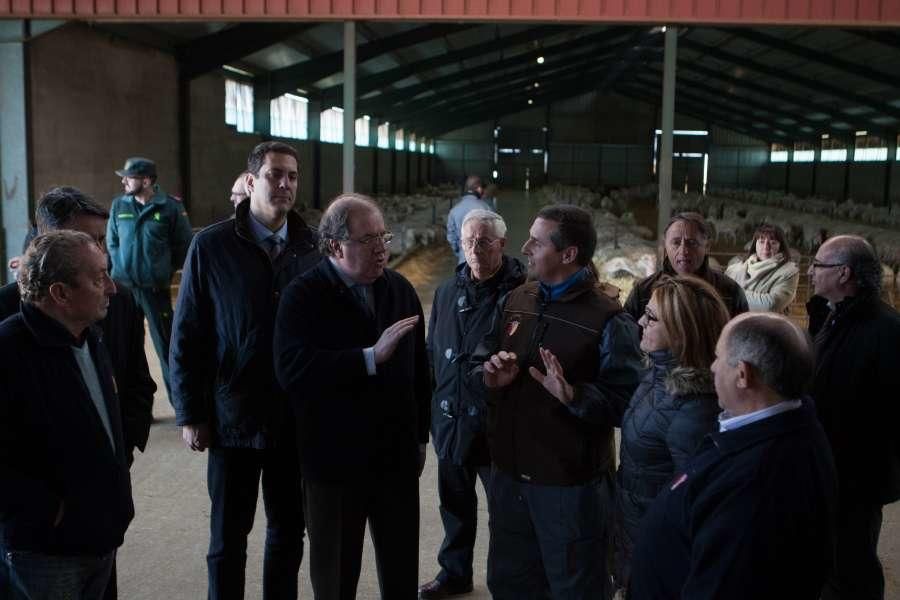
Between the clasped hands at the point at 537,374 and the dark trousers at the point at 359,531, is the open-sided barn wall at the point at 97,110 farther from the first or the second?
the clasped hands at the point at 537,374

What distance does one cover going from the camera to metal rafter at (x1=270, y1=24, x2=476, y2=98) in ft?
54.6

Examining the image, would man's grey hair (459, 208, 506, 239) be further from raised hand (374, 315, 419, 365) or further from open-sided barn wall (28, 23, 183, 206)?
open-sided barn wall (28, 23, 183, 206)

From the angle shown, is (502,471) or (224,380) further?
(224,380)

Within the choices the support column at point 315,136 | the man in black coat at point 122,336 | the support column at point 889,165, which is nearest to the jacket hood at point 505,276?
the man in black coat at point 122,336

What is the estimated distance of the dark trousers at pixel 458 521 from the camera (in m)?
4.41

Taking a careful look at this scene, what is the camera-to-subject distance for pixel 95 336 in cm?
299

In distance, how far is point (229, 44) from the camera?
611 inches

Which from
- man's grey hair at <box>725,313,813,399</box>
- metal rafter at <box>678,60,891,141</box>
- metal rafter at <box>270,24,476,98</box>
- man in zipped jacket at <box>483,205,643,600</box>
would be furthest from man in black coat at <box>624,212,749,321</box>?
metal rafter at <box>678,60,891,141</box>

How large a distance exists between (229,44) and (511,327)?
1340cm

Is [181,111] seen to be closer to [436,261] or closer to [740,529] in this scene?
[436,261]

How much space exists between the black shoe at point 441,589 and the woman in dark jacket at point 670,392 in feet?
4.97

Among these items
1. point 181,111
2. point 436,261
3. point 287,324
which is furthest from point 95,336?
point 436,261

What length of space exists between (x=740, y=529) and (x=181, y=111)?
1569 centimetres

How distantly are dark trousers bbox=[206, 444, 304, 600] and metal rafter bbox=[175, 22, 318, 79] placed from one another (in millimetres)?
11717
